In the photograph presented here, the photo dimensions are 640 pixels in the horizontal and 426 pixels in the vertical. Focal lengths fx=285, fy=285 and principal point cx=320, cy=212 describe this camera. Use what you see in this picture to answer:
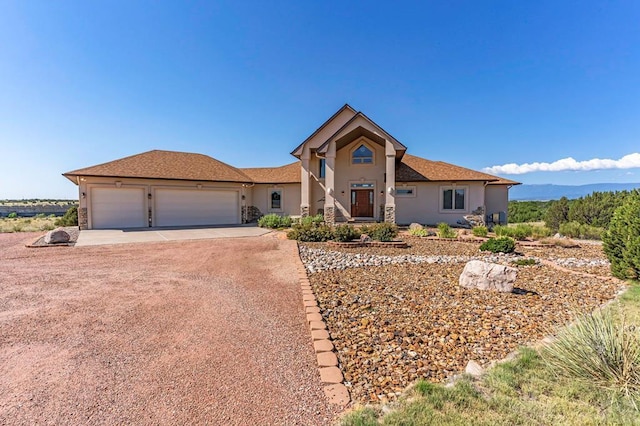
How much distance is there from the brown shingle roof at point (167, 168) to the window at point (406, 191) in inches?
420

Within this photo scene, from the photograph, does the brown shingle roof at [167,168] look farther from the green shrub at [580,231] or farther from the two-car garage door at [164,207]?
the green shrub at [580,231]

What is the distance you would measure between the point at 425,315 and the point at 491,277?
2196 millimetres

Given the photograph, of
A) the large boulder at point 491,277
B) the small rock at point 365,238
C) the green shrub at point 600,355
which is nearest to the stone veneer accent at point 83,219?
the small rock at point 365,238

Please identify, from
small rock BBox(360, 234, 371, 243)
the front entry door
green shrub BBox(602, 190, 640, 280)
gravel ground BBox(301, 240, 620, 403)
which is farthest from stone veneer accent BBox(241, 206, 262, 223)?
green shrub BBox(602, 190, 640, 280)

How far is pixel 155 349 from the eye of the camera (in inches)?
143

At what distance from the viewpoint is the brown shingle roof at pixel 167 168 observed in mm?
16594

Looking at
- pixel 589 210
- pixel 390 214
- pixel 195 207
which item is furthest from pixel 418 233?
pixel 195 207

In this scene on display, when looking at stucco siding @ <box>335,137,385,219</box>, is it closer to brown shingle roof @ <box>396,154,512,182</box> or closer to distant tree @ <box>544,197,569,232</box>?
brown shingle roof @ <box>396,154,512,182</box>

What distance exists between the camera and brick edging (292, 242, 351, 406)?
109 inches

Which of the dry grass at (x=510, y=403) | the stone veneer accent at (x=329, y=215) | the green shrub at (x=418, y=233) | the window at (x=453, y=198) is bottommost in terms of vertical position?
the dry grass at (x=510, y=403)

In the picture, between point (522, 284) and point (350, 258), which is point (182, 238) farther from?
point (522, 284)

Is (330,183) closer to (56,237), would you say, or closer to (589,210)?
(56,237)

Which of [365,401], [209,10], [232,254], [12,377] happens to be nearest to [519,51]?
[209,10]

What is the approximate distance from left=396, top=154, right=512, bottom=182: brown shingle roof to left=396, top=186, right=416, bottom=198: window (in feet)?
2.08
